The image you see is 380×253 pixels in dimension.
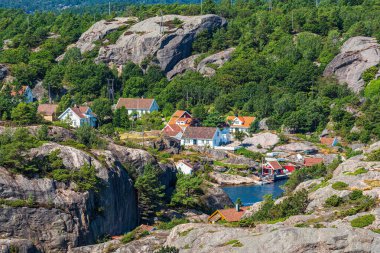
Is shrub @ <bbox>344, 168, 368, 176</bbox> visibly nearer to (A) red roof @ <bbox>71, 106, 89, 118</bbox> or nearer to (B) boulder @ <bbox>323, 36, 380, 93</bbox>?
(A) red roof @ <bbox>71, 106, 89, 118</bbox>

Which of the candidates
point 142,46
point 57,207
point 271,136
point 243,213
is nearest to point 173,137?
point 271,136

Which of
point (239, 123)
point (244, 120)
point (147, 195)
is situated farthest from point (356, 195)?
point (244, 120)

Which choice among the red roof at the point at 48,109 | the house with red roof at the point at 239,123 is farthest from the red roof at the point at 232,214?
the red roof at the point at 48,109

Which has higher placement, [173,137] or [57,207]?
[57,207]

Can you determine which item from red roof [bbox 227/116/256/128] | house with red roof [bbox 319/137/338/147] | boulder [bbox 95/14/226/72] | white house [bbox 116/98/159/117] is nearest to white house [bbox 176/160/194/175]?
house with red roof [bbox 319/137/338/147]

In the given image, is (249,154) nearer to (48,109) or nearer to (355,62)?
(355,62)

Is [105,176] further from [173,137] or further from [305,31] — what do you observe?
[305,31]
